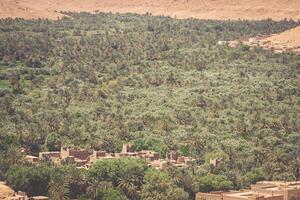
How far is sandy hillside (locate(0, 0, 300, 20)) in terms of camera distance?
16200cm

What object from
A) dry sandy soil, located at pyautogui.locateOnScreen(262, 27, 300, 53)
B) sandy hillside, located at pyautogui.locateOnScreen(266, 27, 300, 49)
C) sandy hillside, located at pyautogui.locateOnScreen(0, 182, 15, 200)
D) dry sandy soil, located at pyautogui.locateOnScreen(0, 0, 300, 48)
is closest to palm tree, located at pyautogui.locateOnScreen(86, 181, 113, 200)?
sandy hillside, located at pyautogui.locateOnScreen(0, 182, 15, 200)

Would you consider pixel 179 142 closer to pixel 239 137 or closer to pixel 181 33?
pixel 239 137

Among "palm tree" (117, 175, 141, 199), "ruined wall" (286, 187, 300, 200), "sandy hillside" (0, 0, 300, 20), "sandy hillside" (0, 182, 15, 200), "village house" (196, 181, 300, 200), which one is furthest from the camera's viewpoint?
"sandy hillside" (0, 0, 300, 20)

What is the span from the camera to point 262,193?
2719 inches

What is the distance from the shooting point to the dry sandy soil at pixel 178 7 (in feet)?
517

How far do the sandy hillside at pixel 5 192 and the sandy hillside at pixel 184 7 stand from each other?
85827 mm

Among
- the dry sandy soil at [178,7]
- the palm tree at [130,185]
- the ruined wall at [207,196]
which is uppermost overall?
the dry sandy soil at [178,7]

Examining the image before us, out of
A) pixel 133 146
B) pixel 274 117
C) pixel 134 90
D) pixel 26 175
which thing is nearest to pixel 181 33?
pixel 134 90

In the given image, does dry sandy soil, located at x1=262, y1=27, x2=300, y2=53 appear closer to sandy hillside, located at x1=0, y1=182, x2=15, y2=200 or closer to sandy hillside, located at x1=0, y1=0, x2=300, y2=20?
sandy hillside, located at x1=0, y1=0, x2=300, y2=20

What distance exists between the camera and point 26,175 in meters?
66.2

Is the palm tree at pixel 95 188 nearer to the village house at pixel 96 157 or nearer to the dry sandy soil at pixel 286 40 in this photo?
the village house at pixel 96 157

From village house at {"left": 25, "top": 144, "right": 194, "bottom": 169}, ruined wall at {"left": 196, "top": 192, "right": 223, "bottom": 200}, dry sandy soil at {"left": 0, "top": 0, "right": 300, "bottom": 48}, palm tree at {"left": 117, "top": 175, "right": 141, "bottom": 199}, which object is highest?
dry sandy soil at {"left": 0, "top": 0, "right": 300, "bottom": 48}

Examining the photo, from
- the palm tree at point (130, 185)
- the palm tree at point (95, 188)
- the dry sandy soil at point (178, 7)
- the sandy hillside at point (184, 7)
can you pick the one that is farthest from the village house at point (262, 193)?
the sandy hillside at point (184, 7)

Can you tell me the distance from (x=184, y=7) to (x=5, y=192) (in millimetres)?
113224
